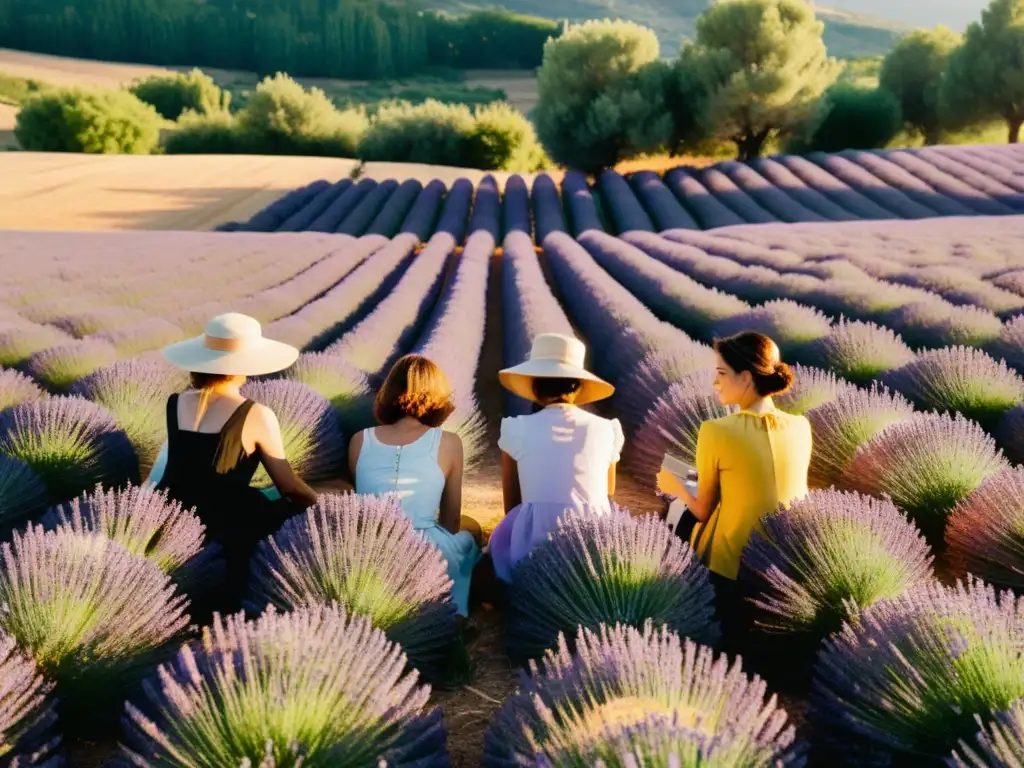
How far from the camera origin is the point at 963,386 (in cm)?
485

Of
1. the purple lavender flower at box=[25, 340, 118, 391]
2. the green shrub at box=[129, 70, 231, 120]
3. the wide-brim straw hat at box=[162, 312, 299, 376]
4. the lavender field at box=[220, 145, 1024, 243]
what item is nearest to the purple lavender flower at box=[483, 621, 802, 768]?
the wide-brim straw hat at box=[162, 312, 299, 376]

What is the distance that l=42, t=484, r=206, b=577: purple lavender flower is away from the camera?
287cm

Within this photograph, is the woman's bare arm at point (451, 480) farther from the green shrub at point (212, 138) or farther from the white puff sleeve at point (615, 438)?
the green shrub at point (212, 138)

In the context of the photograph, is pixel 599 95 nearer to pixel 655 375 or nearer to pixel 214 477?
pixel 655 375

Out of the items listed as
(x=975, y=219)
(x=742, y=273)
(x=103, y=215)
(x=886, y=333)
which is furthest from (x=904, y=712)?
(x=103, y=215)

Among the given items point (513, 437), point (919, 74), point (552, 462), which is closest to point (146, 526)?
point (513, 437)

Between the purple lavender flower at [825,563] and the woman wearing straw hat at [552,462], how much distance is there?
616 mm

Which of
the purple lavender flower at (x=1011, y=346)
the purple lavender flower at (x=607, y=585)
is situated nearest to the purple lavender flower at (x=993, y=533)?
the purple lavender flower at (x=607, y=585)

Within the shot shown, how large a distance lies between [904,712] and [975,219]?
1616cm

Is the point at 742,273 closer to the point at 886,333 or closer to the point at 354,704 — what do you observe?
the point at 886,333

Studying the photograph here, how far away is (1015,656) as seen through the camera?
6.72 ft

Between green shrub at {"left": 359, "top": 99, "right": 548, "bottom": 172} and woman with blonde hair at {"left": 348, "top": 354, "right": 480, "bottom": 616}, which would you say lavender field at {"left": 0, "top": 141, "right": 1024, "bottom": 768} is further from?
green shrub at {"left": 359, "top": 99, "right": 548, "bottom": 172}

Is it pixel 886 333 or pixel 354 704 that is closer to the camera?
pixel 354 704

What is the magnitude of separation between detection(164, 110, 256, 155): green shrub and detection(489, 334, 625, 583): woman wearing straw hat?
38247 mm
